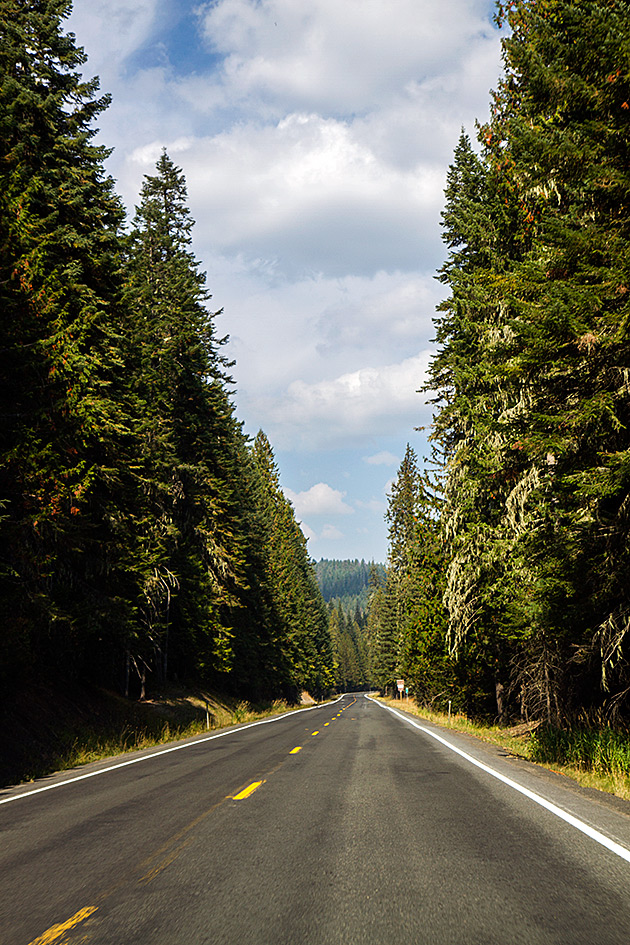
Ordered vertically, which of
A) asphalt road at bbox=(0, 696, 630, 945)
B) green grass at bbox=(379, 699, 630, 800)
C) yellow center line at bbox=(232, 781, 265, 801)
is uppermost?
asphalt road at bbox=(0, 696, 630, 945)

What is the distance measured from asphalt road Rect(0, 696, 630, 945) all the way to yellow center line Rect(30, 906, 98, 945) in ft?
0.05

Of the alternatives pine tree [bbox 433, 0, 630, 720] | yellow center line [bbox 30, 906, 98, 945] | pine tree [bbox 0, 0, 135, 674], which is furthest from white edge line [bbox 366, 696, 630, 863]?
pine tree [bbox 0, 0, 135, 674]

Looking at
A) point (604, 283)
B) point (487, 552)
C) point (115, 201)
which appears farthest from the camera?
point (115, 201)

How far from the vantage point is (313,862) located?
16.6ft

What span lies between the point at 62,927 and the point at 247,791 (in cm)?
488

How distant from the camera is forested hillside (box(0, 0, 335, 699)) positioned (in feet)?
43.1

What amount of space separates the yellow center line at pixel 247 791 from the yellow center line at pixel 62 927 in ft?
13.1

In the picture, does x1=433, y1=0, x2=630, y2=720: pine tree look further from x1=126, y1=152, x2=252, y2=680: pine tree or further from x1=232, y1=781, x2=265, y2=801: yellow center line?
x1=126, y1=152, x2=252, y2=680: pine tree

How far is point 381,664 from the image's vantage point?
85.3 metres

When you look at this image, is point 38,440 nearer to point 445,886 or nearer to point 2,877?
point 2,877

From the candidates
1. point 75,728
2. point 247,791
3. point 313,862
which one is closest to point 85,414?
point 75,728

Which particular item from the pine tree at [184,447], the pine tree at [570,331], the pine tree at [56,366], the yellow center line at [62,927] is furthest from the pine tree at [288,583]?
the yellow center line at [62,927]

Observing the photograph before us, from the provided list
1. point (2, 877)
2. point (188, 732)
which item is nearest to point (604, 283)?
point (2, 877)

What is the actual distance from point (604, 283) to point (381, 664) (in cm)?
8170
